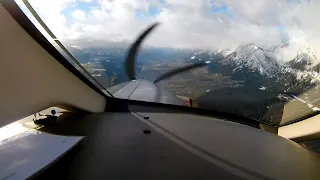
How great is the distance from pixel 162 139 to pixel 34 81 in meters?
1.07

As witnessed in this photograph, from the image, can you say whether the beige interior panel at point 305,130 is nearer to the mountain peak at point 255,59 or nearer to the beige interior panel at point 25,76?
the mountain peak at point 255,59

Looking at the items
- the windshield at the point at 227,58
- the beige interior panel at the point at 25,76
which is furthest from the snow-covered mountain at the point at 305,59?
the beige interior panel at the point at 25,76

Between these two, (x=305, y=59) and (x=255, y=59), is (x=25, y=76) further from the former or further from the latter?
(x=255, y=59)

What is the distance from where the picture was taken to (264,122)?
3.85 meters

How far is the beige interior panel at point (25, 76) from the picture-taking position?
72.7 inches

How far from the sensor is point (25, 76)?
206cm

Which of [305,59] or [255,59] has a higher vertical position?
[255,59]

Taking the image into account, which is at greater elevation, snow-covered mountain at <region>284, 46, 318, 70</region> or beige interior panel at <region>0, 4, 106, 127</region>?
snow-covered mountain at <region>284, 46, 318, 70</region>

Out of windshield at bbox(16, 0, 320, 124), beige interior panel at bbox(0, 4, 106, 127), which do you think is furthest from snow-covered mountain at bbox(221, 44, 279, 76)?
beige interior panel at bbox(0, 4, 106, 127)

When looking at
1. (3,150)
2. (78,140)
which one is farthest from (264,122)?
(3,150)

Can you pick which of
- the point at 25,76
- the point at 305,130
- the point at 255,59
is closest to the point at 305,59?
the point at 255,59

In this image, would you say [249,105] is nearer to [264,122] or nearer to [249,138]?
[264,122]

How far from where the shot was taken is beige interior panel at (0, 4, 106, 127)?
6.06 feet

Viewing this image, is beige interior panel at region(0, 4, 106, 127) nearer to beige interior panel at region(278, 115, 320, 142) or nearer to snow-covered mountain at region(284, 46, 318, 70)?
beige interior panel at region(278, 115, 320, 142)
